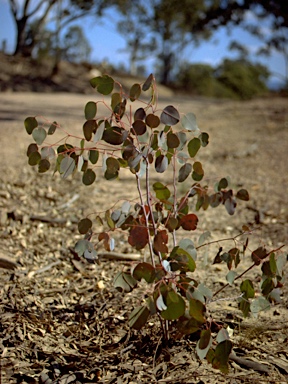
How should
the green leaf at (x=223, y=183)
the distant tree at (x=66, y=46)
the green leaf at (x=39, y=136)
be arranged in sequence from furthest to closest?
the distant tree at (x=66, y=46), the green leaf at (x=223, y=183), the green leaf at (x=39, y=136)

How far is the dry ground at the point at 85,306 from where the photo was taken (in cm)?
166

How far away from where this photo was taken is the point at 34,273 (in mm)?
2344

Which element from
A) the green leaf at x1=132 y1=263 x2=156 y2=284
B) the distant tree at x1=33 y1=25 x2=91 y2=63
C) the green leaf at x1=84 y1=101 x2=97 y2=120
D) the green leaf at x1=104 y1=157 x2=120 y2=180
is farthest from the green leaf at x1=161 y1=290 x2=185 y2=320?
the distant tree at x1=33 y1=25 x2=91 y2=63

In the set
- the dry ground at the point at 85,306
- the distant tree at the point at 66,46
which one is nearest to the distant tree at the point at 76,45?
the distant tree at the point at 66,46

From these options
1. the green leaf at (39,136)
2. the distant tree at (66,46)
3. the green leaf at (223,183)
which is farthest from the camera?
the distant tree at (66,46)

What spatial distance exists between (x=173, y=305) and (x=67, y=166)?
54 cm

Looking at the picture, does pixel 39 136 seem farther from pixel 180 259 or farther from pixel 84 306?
pixel 84 306

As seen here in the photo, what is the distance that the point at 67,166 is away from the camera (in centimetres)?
156

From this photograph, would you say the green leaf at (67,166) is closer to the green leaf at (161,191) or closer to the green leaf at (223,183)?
the green leaf at (161,191)

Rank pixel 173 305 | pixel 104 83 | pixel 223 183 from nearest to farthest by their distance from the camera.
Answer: pixel 173 305 < pixel 104 83 < pixel 223 183

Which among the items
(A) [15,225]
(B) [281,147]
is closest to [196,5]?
(B) [281,147]

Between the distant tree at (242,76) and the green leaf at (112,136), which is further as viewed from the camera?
the distant tree at (242,76)

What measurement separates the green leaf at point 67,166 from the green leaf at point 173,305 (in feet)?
1.63

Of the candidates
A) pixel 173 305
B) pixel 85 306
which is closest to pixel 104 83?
pixel 173 305
